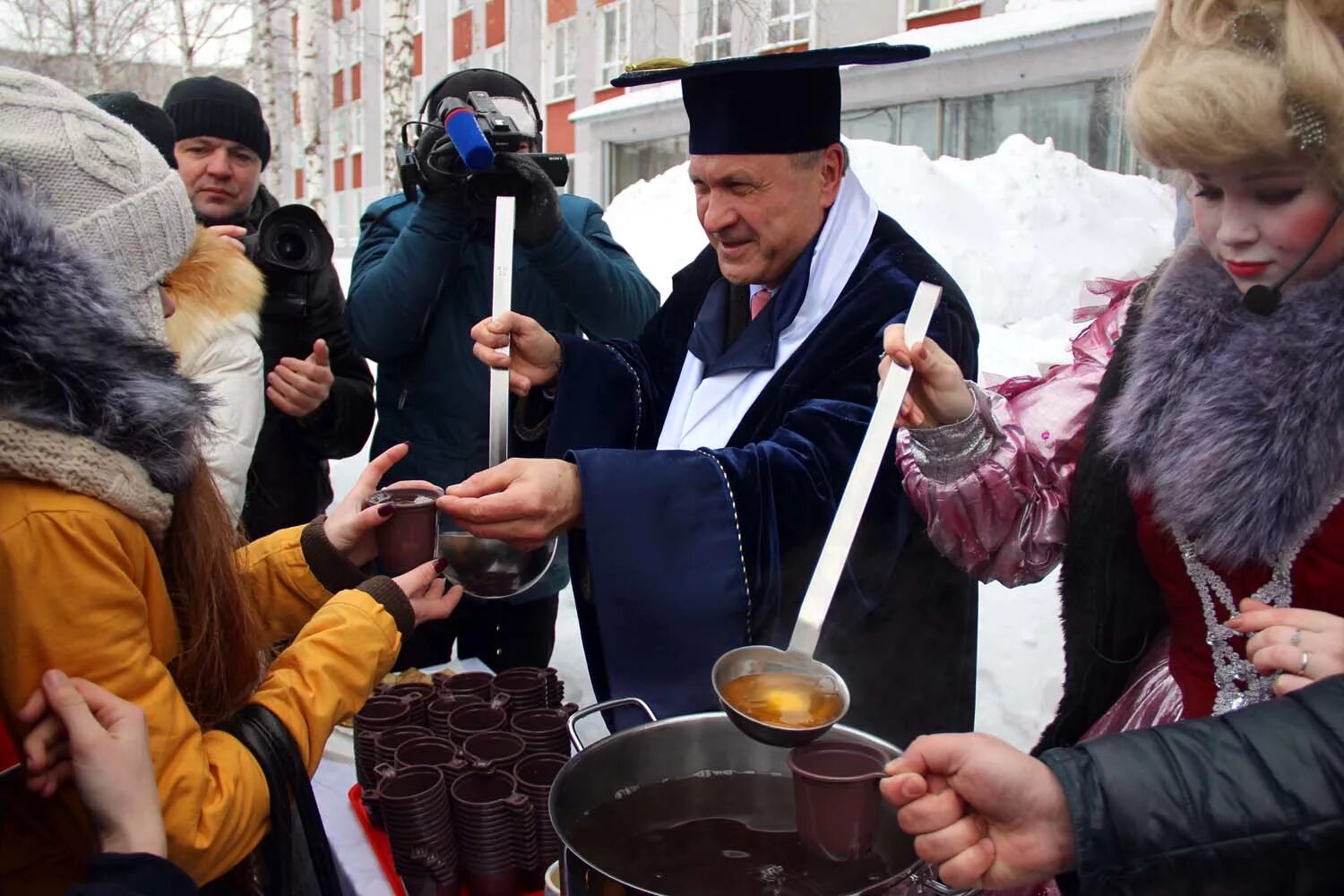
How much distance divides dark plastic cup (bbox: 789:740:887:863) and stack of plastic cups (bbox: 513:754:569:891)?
0.69 metres

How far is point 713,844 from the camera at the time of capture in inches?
56.6

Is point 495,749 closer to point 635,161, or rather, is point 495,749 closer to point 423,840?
point 423,840

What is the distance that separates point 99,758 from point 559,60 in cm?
2197

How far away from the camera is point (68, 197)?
137cm

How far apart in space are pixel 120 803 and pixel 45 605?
26 centimetres

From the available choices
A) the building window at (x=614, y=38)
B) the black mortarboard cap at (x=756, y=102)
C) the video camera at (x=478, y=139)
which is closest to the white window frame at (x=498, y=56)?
the building window at (x=614, y=38)

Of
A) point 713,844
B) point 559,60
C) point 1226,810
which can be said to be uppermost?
point 559,60

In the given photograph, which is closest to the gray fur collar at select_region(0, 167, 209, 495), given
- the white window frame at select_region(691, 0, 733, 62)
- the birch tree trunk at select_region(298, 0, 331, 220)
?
the birch tree trunk at select_region(298, 0, 331, 220)

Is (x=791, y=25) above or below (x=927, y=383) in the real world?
above

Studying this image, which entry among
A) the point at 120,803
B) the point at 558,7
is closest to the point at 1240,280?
the point at 120,803

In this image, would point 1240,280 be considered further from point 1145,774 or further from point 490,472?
point 490,472

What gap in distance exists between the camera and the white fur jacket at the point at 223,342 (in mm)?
1997

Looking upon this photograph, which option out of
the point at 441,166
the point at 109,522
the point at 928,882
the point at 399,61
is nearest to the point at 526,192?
the point at 441,166

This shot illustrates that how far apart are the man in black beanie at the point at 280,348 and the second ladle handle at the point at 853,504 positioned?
2175mm
